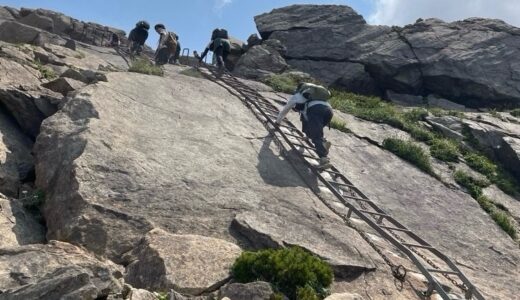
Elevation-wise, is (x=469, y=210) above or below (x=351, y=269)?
above

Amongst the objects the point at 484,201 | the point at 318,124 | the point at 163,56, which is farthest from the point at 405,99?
the point at 318,124

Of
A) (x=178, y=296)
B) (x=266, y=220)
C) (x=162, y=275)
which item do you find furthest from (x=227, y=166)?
(x=178, y=296)

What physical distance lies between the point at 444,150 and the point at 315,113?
7.47 m

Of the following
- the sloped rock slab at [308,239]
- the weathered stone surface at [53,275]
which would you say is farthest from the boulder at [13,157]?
the sloped rock slab at [308,239]

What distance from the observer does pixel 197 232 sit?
10523 millimetres

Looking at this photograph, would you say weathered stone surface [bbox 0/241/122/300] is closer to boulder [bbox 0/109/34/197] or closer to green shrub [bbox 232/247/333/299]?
green shrub [bbox 232/247/333/299]

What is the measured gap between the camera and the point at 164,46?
3092 centimetres

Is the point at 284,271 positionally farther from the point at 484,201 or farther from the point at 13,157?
the point at 484,201

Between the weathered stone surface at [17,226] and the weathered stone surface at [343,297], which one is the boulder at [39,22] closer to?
the weathered stone surface at [17,226]

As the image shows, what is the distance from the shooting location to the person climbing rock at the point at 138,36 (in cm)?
3275

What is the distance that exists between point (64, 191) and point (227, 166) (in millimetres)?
4002

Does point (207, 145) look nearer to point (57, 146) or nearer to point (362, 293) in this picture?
point (57, 146)

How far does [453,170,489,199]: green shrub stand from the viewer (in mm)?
17922

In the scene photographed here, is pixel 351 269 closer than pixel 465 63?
Yes
